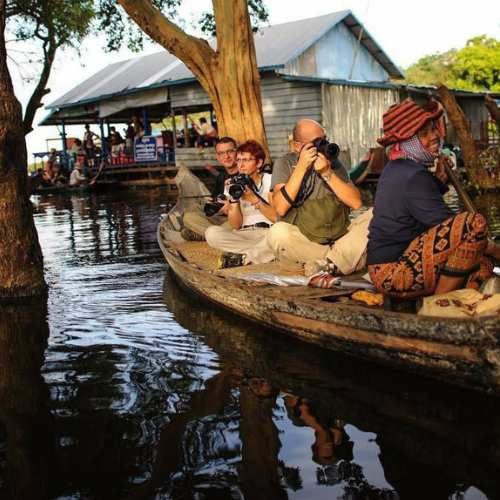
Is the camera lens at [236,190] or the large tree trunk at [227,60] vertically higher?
the large tree trunk at [227,60]

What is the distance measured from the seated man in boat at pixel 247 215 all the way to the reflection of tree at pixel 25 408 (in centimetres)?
165

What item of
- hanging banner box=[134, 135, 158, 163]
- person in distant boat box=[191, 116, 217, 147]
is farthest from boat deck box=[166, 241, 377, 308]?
hanging banner box=[134, 135, 158, 163]

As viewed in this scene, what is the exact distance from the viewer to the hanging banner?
23.6 m

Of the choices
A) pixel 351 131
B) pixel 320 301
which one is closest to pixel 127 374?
pixel 320 301

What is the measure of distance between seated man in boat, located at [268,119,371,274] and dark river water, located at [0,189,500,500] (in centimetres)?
68

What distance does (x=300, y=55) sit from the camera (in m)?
19.9

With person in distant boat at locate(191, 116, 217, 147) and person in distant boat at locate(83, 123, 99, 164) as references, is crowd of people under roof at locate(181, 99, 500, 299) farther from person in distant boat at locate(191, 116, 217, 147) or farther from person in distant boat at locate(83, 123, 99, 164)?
person in distant boat at locate(83, 123, 99, 164)

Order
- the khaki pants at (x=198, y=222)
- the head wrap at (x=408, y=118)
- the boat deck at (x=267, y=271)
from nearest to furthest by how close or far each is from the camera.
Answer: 1. the head wrap at (x=408, y=118)
2. the boat deck at (x=267, y=271)
3. the khaki pants at (x=198, y=222)

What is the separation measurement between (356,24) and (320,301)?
19029 mm

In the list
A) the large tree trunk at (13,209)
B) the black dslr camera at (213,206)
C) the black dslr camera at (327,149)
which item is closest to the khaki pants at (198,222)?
the black dslr camera at (213,206)

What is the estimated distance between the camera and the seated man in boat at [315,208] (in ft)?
15.9

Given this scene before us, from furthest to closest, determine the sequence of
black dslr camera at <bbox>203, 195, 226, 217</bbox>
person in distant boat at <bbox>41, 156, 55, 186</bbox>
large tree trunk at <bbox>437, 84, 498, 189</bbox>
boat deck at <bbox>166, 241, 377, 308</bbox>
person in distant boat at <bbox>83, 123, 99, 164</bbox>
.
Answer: person in distant boat at <bbox>83, 123, 99, 164</bbox>
person in distant boat at <bbox>41, 156, 55, 186</bbox>
large tree trunk at <bbox>437, 84, 498, 189</bbox>
black dslr camera at <bbox>203, 195, 226, 217</bbox>
boat deck at <bbox>166, 241, 377, 308</bbox>

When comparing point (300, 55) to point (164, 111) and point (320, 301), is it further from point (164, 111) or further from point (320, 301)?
point (320, 301)

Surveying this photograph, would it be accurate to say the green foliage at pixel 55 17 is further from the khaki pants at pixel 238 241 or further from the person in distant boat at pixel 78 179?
the khaki pants at pixel 238 241
